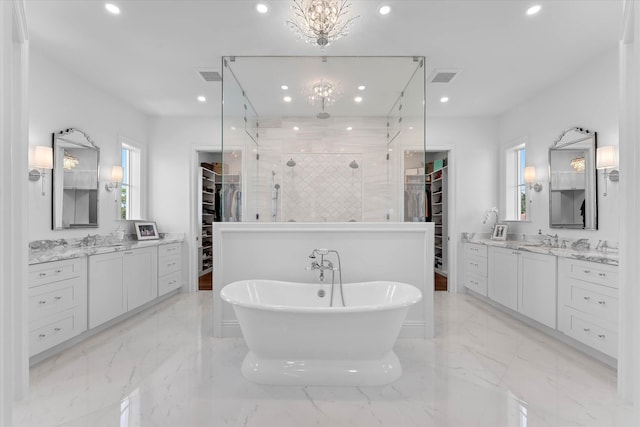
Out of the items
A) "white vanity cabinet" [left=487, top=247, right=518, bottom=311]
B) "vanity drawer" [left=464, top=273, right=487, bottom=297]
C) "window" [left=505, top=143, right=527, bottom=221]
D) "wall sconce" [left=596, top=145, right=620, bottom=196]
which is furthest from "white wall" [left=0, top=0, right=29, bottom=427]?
"window" [left=505, top=143, right=527, bottom=221]

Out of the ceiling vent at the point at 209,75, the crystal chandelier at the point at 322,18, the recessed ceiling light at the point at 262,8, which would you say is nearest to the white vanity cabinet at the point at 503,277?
the crystal chandelier at the point at 322,18

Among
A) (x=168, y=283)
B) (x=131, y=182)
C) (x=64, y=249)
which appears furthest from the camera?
(x=131, y=182)

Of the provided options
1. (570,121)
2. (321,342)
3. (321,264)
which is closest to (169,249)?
(321,264)

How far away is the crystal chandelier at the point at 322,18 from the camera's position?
7.58 feet

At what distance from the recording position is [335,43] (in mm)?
3029

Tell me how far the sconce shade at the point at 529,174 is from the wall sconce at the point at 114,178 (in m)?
5.31

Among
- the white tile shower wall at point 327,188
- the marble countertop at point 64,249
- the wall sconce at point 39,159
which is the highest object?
the wall sconce at point 39,159

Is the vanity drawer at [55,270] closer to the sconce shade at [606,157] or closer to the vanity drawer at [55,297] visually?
the vanity drawer at [55,297]

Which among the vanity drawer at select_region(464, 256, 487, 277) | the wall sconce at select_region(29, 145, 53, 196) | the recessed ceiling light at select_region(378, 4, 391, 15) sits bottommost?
the vanity drawer at select_region(464, 256, 487, 277)

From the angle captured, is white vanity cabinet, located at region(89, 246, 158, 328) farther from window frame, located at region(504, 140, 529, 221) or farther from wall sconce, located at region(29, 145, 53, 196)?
window frame, located at region(504, 140, 529, 221)

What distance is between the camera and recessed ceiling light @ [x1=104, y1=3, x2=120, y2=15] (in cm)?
250

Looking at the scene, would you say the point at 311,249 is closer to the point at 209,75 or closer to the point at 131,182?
the point at 209,75

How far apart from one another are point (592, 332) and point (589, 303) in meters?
0.23

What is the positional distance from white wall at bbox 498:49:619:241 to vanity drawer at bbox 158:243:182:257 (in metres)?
4.84
